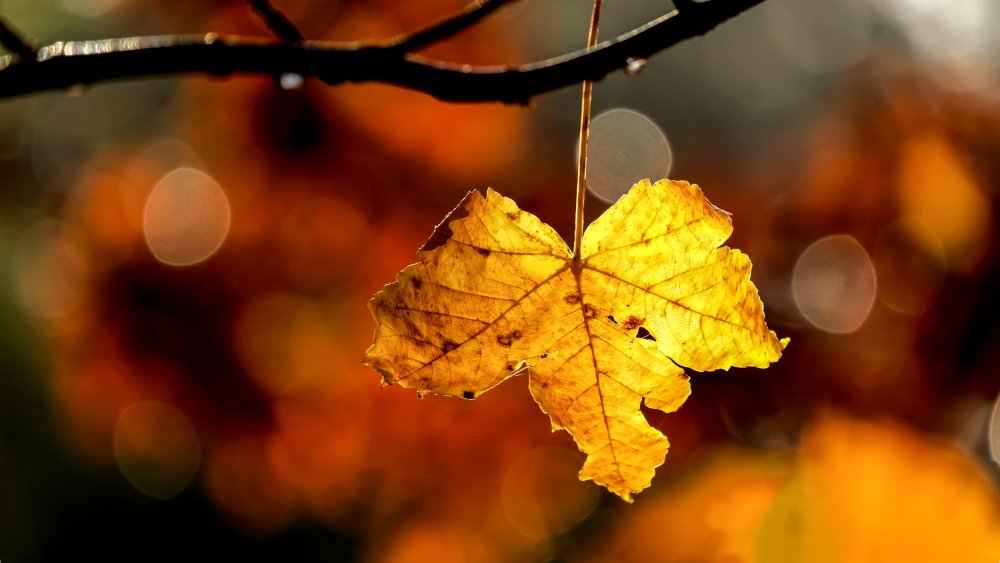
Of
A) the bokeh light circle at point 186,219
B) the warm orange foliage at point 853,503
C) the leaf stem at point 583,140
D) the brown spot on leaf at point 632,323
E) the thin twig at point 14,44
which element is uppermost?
the bokeh light circle at point 186,219

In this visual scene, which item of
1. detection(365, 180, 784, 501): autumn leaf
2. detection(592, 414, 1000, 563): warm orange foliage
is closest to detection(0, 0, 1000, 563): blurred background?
detection(592, 414, 1000, 563): warm orange foliage

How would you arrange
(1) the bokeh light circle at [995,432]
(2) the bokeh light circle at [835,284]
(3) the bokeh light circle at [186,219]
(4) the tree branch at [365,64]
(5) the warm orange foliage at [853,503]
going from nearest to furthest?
(4) the tree branch at [365,64] → (5) the warm orange foliage at [853,503] → (1) the bokeh light circle at [995,432] → (2) the bokeh light circle at [835,284] → (3) the bokeh light circle at [186,219]

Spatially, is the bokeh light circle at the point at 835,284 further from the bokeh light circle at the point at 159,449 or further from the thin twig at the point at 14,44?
the bokeh light circle at the point at 159,449

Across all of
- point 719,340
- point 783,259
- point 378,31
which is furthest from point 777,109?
point 719,340

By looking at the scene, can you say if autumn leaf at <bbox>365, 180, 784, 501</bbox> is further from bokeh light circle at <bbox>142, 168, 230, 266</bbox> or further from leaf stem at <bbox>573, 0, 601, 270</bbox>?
bokeh light circle at <bbox>142, 168, 230, 266</bbox>

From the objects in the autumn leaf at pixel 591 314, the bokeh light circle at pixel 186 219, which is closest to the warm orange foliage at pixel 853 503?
the autumn leaf at pixel 591 314

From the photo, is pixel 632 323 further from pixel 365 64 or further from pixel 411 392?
pixel 411 392
